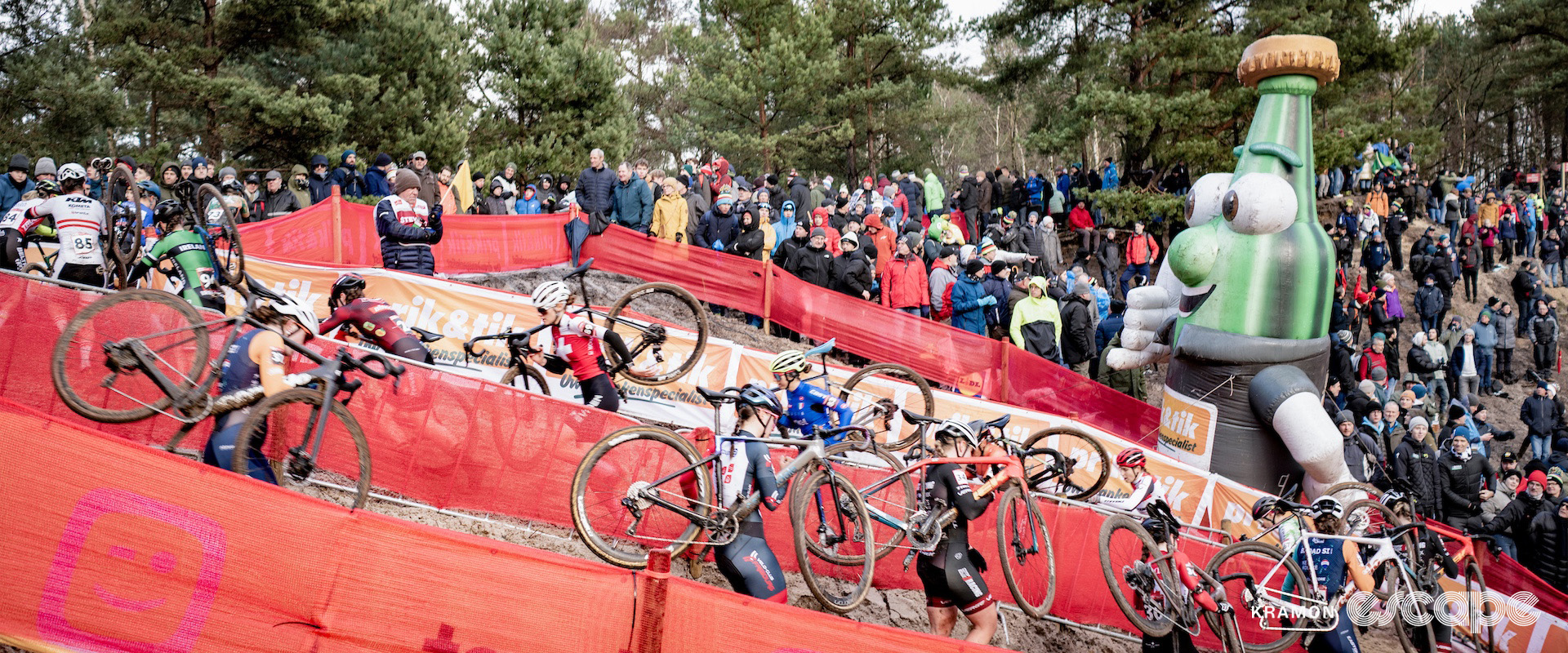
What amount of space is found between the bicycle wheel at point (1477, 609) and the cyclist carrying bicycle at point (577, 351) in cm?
760

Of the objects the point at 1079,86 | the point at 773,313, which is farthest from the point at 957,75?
the point at 773,313

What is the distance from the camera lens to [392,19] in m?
24.0

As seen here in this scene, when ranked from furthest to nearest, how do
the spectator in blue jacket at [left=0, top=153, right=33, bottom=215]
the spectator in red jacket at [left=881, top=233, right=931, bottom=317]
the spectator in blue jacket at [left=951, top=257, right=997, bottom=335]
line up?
the spectator in red jacket at [left=881, top=233, right=931, bottom=317], the spectator in blue jacket at [left=951, top=257, right=997, bottom=335], the spectator in blue jacket at [left=0, top=153, right=33, bottom=215]

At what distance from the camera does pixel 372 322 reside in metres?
9.51

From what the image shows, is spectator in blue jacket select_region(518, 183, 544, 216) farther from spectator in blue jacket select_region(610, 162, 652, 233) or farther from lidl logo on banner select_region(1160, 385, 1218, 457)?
lidl logo on banner select_region(1160, 385, 1218, 457)

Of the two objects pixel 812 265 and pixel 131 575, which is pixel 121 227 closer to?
pixel 131 575

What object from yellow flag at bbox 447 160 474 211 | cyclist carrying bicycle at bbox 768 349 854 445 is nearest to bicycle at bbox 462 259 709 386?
cyclist carrying bicycle at bbox 768 349 854 445

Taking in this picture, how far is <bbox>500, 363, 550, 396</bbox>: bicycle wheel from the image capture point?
10.2m

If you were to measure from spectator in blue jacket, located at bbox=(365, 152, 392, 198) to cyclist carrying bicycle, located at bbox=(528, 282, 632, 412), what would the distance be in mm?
8165

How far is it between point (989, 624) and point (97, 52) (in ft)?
83.7

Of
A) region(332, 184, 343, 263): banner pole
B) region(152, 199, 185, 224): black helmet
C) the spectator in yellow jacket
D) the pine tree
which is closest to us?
region(152, 199, 185, 224): black helmet

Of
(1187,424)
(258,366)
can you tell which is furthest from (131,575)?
(1187,424)

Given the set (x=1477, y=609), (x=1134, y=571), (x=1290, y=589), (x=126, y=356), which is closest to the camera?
(x=126, y=356)

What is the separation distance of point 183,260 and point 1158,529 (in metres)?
8.54
